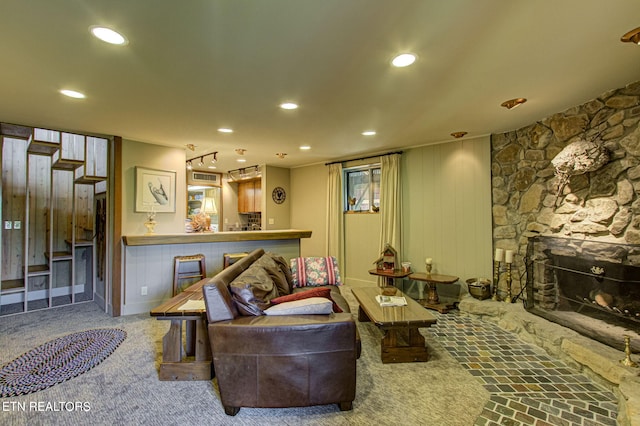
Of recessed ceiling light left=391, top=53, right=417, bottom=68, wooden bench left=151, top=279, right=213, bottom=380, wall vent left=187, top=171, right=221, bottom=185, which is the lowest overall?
wooden bench left=151, top=279, right=213, bottom=380

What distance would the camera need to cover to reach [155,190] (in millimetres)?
4223

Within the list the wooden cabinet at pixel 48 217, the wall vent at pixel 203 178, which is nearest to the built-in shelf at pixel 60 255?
the wooden cabinet at pixel 48 217

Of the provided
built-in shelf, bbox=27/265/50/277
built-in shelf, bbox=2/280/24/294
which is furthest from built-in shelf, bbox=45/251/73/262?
built-in shelf, bbox=2/280/24/294

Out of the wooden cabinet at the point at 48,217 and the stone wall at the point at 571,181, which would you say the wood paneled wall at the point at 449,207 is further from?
the wooden cabinet at the point at 48,217

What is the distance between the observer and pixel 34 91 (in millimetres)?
2467

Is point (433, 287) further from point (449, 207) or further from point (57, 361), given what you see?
point (57, 361)

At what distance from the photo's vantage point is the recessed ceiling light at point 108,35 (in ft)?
5.33

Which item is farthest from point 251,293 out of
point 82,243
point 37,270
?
point 37,270

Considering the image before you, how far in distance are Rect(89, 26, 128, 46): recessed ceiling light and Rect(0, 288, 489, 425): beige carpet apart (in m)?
2.38

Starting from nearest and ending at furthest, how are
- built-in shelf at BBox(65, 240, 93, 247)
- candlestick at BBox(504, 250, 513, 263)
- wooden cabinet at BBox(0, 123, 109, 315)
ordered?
1. candlestick at BBox(504, 250, 513, 263)
2. wooden cabinet at BBox(0, 123, 109, 315)
3. built-in shelf at BBox(65, 240, 93, 247)

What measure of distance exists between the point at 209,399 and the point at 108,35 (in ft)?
8.10

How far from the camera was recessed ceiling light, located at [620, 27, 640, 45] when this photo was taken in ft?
5.64

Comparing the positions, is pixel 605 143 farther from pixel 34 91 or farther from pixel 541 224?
pixel 34 91

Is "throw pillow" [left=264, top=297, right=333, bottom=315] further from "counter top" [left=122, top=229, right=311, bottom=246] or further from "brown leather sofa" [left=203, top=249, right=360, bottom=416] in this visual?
"counter top" [left=122, top=229, right=311, bottom=246]
